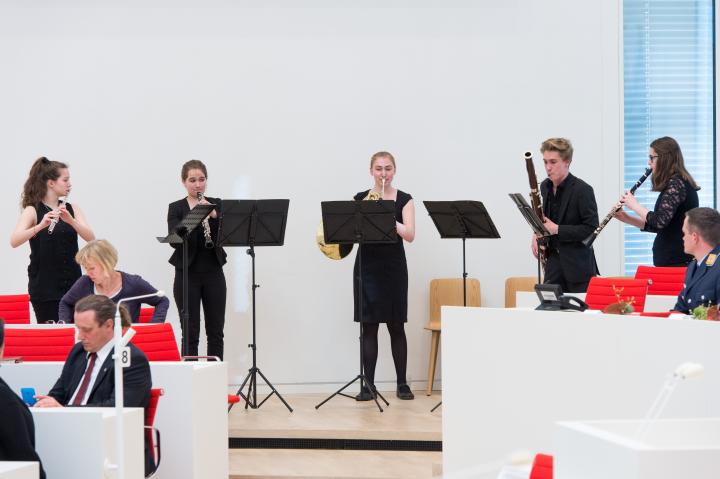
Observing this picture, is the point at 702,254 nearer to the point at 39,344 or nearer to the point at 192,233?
the point at 39,344

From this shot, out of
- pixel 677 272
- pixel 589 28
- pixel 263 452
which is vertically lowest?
pixel 263 452

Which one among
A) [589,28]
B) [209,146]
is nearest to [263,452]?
[209,146]

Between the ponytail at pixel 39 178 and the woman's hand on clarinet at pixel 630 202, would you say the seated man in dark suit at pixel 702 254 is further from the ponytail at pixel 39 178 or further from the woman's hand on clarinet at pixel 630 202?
the ponytail at pixel 39 178

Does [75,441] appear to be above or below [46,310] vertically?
below

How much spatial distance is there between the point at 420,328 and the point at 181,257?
199 centimetres

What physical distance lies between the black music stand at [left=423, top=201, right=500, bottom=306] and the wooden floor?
46.2 inches

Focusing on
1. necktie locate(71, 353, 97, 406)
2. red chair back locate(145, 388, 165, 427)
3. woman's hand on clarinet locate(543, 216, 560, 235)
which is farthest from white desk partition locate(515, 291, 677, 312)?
necktie locate(71, 353, 97, 406)

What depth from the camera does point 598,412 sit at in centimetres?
434

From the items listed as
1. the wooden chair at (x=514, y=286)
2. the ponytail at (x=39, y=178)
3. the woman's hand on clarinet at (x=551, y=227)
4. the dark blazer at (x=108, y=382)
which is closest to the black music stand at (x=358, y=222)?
the woman's hand on clarinet at (x=551, y=227)

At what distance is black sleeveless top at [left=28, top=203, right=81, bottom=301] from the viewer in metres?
6.59

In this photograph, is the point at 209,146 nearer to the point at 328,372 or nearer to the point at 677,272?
the point at 328,372

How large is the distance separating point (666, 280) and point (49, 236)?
3.91m

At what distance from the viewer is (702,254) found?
4.80 metres

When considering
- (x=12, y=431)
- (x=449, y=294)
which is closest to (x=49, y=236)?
(x=449, y=294)
